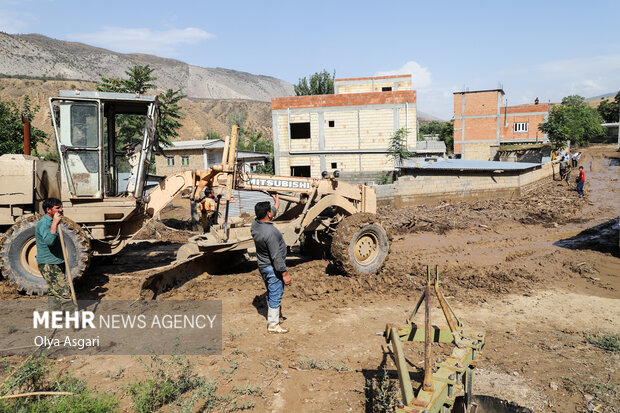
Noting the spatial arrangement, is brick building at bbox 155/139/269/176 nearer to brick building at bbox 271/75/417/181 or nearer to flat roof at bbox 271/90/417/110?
brick building at bbox 271/75/417/181

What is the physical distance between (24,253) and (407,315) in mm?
5947

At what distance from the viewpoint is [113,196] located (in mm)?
7340

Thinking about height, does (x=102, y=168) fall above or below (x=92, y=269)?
above

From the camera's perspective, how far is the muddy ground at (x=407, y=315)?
405 cm

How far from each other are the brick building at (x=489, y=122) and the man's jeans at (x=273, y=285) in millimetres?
43976

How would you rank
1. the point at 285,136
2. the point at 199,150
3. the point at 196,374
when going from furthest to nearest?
the point at 199,150 → the point at 285,136 → the point at 196,374

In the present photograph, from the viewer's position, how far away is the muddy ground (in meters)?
4.05

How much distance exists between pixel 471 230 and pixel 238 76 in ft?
567

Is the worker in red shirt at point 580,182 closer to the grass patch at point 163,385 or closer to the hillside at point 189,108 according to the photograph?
the grass patch at point 163,385

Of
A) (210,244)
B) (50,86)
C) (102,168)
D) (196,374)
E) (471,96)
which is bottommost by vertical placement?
(196,374)

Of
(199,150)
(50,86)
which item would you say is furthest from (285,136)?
(50,86)

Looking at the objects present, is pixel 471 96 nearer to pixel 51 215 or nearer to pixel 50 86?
pixel 51 215

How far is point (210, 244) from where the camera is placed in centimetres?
696

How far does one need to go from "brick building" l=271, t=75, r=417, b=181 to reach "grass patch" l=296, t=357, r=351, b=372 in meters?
24.0
